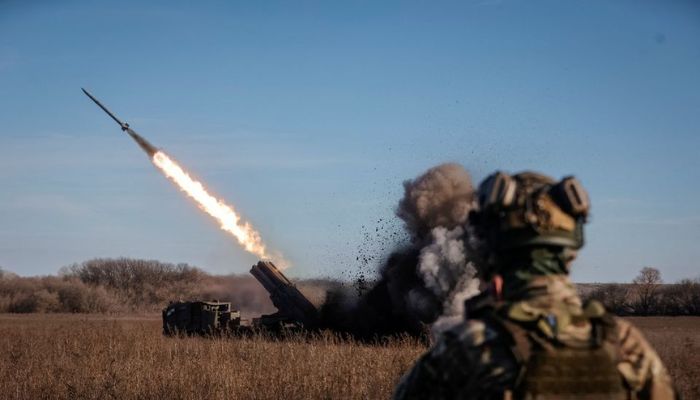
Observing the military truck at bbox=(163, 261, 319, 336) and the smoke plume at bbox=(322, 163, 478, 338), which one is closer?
the smoke plume at bbox=(322, 163, 478, 338)

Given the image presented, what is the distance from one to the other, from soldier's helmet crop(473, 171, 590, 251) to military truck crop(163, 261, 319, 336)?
2313 cm

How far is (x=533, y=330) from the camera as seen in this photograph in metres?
3.53

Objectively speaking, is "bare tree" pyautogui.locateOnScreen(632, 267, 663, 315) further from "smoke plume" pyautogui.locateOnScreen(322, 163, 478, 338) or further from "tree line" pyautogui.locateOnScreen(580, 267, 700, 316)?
"smoke plume" pyautogui.locateOnScreen(322, 163, 478, 338)

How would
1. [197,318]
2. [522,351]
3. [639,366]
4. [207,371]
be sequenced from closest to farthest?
[522,351]
[639,366]
[207,371]
[197,318]

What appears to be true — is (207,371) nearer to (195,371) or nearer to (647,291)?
(195,371)

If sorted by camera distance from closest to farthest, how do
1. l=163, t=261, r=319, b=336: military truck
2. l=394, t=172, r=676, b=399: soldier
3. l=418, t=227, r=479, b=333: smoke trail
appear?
l=394, t=172, r=676, b=399: soldier
l=418, t=227, r=479, b=333: smoke trail
l=163, t=261, r=319, b=336: military truck

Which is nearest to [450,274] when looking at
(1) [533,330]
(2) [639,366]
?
(2) [639,366]

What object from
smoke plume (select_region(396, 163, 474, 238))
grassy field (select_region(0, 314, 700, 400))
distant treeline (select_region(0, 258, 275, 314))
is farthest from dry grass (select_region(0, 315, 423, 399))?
distant treeline (select_region(0, 258, 275, 314))

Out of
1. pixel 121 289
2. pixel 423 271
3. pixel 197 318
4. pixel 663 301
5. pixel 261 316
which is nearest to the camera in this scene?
pixel 423 271

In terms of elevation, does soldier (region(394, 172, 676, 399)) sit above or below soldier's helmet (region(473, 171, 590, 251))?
below

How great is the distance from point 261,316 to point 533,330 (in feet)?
83.4

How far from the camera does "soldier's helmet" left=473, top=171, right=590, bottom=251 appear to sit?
12.1 feet

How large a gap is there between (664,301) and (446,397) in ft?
168

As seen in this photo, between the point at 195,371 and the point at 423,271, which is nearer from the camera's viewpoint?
the point at 195,371
